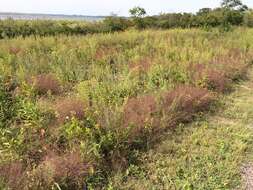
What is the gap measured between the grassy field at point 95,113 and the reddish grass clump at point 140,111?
1 cm

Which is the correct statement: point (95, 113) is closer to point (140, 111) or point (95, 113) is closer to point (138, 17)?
point (140, 111)

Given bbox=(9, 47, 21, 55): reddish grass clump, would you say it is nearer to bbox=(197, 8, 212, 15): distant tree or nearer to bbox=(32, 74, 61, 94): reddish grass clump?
bbox=(32, 74, 61, 94): reddish grass clump

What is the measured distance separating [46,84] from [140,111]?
2.32 metres

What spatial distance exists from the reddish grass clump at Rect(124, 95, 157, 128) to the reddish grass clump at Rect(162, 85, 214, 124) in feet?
0.71

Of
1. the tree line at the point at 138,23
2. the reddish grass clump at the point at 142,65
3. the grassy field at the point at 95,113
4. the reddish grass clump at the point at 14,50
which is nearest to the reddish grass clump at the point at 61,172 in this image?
the grassy field at the point at 95,113

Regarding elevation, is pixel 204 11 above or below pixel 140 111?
above

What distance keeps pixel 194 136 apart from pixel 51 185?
235 cm

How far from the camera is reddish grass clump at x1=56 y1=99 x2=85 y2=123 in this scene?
498 cm

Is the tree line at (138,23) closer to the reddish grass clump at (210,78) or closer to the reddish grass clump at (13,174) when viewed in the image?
the reddish grass clump at (210,78)

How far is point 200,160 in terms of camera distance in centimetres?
446

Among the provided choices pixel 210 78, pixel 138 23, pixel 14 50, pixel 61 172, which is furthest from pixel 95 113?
pixel 138 23

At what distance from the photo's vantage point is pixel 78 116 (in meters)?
5.06

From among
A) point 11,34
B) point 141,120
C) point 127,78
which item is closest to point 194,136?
point 141,120

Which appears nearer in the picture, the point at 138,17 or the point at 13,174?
the point at 13,174
